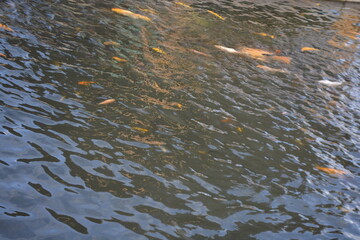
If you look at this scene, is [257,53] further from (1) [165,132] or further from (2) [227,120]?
(1) [165,132]

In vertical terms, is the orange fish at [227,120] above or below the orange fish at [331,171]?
above

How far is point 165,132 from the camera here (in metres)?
4.74

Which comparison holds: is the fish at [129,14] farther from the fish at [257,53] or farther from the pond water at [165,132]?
the fish at [257,53]

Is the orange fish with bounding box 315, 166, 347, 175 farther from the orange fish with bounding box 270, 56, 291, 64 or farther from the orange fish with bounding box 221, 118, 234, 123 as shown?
the orange fish with bounding box 270, 56, 291, 64

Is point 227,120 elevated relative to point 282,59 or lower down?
lower down

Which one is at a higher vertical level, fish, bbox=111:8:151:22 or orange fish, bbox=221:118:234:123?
fish, bbox=111:8:151:22

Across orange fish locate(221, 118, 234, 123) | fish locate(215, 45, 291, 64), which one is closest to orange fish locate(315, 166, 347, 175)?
orange fish locate(221, 118, 234, 123)

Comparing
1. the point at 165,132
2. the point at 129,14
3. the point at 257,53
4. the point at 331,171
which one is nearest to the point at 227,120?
the point at 165,132

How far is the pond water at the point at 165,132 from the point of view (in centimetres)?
345

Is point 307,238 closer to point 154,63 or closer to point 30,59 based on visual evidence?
point 154,63

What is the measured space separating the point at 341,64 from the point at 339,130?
3387 mm

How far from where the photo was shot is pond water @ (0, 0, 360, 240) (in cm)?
345

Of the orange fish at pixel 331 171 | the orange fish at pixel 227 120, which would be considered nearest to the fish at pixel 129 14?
the orange fish at pixel 227 120

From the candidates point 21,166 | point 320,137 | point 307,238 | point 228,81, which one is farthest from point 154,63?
point 307,238
